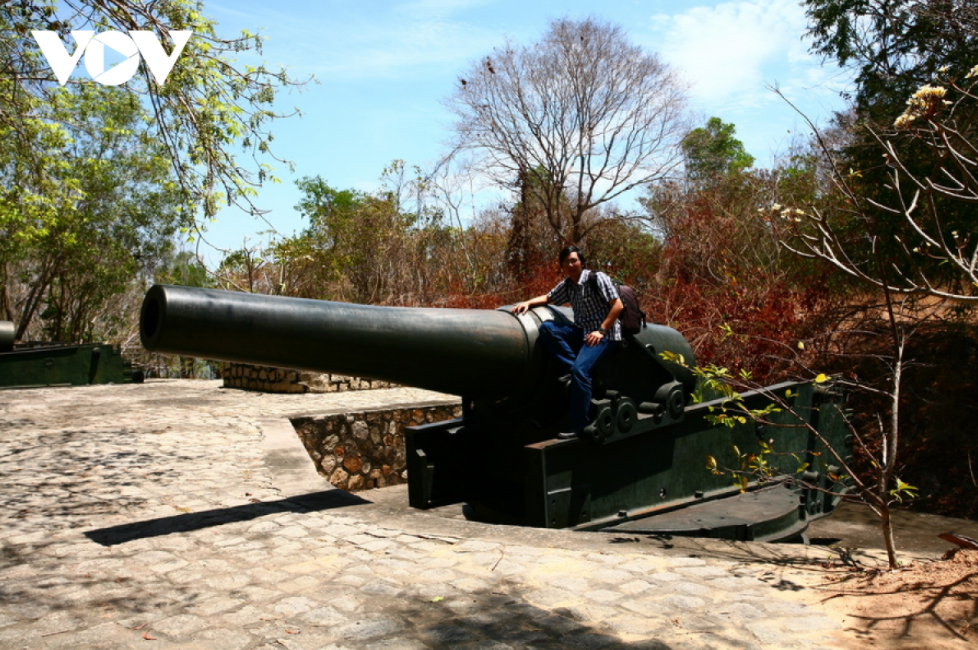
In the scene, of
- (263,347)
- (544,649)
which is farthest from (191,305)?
(544,649)

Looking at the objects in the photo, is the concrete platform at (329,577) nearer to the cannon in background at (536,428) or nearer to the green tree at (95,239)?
the cannon in background at (536,428)

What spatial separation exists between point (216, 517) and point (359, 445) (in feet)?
15.4

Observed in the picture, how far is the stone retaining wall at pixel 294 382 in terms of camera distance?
1316 cm

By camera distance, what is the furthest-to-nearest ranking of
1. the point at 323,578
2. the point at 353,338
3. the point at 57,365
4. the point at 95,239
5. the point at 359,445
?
the point at 95,239 → the point at 57,365 → the point at 359,445 → the point at 353,338 → the point at 323,578

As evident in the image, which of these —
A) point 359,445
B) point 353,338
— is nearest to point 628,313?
point 353,338

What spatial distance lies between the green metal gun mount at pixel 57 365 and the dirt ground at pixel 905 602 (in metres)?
13.7

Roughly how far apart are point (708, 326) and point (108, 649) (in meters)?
10.5

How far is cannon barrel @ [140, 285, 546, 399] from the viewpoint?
3.79 metres

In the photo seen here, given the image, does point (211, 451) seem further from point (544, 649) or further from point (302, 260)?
point (302, 260)

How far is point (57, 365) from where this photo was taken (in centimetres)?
1462

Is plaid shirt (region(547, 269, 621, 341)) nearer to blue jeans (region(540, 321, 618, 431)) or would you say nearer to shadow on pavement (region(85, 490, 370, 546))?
blue jeans (region(540, 321, 618, 431))

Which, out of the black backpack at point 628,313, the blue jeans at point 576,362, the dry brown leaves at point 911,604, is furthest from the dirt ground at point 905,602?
the black backpack at point 628,313

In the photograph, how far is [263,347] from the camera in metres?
4.01

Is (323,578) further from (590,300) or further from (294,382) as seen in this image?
(294,382)
